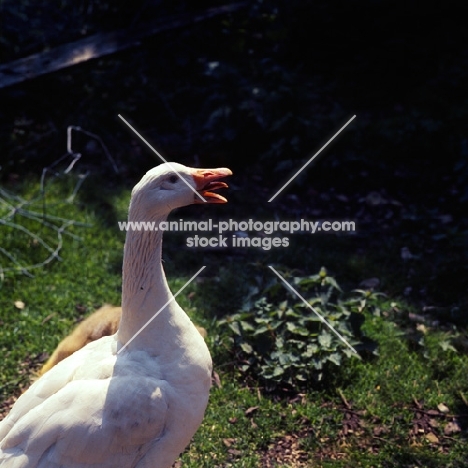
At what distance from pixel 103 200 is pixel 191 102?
1.78 m

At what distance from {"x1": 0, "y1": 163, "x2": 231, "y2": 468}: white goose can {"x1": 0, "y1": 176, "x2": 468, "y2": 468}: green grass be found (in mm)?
981

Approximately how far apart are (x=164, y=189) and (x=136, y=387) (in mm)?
847

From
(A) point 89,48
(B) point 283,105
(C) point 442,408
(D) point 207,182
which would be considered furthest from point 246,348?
(A) point 89,48

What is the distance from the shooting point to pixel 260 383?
446 centimetres

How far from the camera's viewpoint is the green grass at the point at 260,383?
13.2 ft

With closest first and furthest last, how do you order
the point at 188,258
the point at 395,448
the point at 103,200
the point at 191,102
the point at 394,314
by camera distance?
the point at 395,448 → the point at 394,314 → the point at 188,258 → the point at 103,200 → the point at 191,102

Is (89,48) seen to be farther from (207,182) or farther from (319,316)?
(207,182)

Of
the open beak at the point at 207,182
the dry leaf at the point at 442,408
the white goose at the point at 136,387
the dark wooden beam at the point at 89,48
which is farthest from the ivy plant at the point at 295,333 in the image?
the dark wooden beam at the point at 89,48

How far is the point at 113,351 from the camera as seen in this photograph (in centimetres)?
325

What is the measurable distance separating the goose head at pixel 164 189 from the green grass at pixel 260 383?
163cm

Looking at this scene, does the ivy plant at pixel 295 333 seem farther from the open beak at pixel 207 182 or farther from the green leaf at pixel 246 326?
the open beak at pixel 207 182

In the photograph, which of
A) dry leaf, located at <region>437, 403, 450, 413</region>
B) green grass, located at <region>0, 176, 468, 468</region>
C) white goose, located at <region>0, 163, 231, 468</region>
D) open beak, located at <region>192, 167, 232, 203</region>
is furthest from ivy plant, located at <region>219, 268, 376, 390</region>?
open beak, located at <region>192, 167, 232, 203</region>

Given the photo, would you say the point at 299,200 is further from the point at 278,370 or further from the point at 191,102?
the point at 278,370

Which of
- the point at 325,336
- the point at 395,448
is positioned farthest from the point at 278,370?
the point at 395,448
